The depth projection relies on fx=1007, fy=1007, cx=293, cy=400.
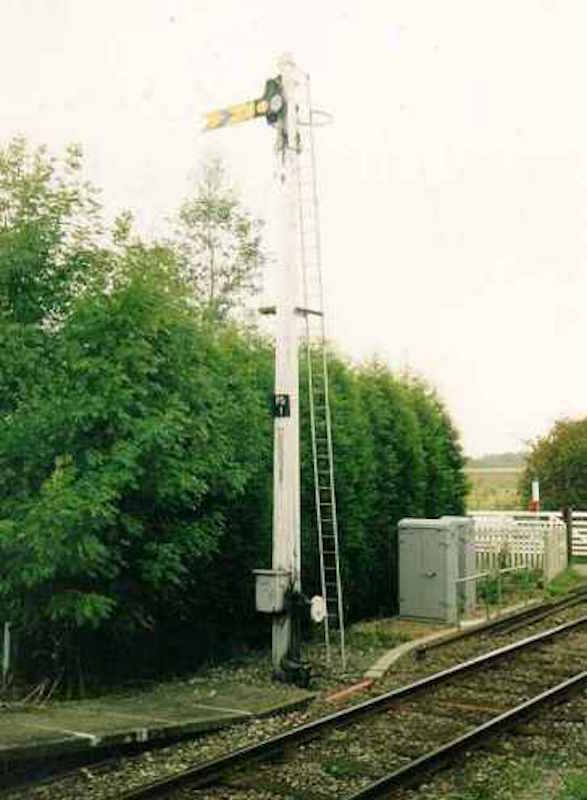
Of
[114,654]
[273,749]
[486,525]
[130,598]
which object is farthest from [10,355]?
[486,525]

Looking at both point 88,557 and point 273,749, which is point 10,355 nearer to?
point 88,557

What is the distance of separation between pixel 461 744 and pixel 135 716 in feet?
9.76

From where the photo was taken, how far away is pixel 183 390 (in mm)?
11164

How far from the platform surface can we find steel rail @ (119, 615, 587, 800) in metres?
0.74

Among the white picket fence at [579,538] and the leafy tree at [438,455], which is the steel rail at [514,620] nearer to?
the leafy tree at [438,455]

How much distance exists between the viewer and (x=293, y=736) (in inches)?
352

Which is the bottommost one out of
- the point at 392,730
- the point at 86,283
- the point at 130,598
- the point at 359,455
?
the point at 392,730

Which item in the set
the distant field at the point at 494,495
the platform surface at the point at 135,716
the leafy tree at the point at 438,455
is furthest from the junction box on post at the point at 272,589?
the distant field at the point at 494,495

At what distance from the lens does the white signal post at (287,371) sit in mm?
11555

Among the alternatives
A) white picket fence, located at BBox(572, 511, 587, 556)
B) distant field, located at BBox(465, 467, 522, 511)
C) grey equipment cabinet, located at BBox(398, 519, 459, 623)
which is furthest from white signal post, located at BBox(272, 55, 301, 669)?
white picket fence, located at BBox(572, 511, 587, 556)

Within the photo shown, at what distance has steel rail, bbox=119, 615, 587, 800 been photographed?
7457mm

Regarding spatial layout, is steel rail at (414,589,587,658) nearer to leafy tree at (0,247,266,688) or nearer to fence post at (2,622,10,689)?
leafy tree at (0,247,266,688)

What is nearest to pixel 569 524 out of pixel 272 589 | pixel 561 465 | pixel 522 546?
pixel 522 546

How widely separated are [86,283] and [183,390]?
1605 millimetres
